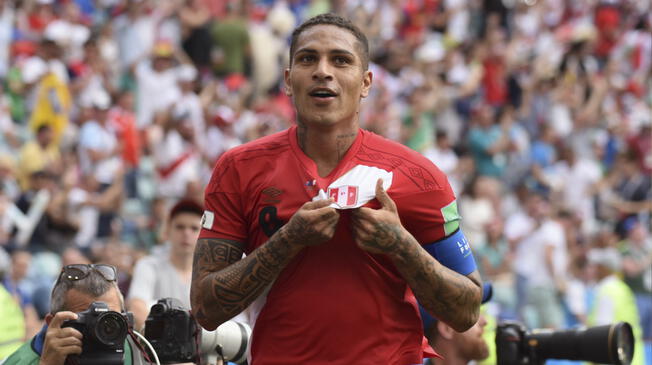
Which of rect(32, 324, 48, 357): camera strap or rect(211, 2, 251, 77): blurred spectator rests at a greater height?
rect(211, 2, 251, 77): blurred spectator

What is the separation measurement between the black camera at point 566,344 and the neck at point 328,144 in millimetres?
1923

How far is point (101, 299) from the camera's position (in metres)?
4.60

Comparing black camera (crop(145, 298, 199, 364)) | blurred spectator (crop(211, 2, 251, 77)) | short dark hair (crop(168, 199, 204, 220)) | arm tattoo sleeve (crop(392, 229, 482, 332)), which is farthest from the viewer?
blurred spectator (crop(211, 2, 251, 77))

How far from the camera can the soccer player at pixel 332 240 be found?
3.75m

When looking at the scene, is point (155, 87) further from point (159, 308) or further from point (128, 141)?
point (159, 308)

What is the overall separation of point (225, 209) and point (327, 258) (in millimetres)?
385

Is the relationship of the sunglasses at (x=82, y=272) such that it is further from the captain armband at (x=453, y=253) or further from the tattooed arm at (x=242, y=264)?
the captain armband at (x=453, y=253)

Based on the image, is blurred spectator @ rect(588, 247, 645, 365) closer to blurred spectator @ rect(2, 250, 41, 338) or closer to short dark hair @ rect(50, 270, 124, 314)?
blurred spectator @ rect(2, 250, 41, 338)

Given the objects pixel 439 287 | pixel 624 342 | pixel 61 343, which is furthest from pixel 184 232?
pixel 439 287

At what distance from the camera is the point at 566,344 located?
556 cm

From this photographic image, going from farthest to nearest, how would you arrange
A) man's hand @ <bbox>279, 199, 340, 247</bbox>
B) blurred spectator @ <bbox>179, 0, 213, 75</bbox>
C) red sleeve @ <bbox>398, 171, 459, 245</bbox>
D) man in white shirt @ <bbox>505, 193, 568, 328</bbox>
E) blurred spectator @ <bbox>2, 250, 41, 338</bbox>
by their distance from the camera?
blurred spectator @ <bbox>179, 0, 213, 75</bbox>
man in white shirt @ <bbox>505, 193, 568, 328</bbox>
blurred spectator @ <bbox>2, 250, 41, 338</bbox>
red sleeve @ <bbox>398, 171, 459, 245</bbox>
man's hand @ <bbox>279, 199, 340, 247</bbox>

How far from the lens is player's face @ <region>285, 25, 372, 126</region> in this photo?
393 cm

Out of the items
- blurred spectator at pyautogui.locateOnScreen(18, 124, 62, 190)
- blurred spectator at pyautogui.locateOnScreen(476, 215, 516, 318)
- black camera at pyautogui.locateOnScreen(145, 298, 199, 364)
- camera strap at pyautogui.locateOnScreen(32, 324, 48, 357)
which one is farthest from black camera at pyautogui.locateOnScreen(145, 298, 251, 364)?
blurred spectator at pyautogui.locateOnScreen(476, 215, 516, 318)

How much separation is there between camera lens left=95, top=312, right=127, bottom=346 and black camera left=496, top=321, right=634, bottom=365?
2.23 meters
